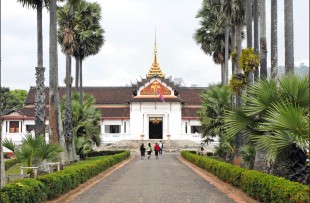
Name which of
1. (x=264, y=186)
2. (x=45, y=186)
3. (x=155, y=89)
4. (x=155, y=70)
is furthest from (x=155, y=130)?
(x=264, y=186)

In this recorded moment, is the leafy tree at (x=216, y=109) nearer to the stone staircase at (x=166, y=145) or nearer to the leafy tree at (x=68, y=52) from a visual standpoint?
the leafy tree at (x=68, y=52)

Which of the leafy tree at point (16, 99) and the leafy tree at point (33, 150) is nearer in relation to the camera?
the leafy tree at point (33, 150)

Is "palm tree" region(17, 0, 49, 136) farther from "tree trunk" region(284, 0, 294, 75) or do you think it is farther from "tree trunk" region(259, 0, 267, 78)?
"tree trunk" region(284, 0, 294, 75)

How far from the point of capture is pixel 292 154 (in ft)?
42.8

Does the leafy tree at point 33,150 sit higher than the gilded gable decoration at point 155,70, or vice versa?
the gilded gable decoration at point 155,70

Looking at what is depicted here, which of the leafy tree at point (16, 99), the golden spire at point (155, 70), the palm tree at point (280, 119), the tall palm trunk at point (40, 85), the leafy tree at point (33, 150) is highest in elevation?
the golden spire at point (155, 70)

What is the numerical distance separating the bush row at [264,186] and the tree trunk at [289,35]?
137 inches

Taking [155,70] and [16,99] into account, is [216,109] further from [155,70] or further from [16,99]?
[16,99]

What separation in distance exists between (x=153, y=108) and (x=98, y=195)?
5024 centimetres

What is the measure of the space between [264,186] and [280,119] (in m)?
2.49

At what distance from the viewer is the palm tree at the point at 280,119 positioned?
37.8 ft

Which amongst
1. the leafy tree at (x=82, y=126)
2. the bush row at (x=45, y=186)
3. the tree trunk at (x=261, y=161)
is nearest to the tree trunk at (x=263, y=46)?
the tree trunk at (x=261, y=161)

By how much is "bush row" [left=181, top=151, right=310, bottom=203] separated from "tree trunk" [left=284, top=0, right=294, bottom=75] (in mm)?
3476

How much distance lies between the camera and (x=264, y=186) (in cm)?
1338
